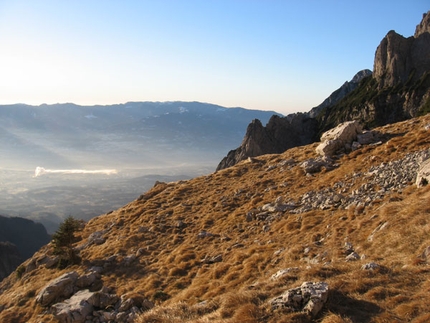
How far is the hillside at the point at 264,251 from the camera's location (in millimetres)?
12180

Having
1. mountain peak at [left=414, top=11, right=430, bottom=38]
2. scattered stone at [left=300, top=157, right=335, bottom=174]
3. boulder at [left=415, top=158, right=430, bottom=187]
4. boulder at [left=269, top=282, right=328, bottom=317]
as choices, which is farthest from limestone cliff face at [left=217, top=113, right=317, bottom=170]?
boulder at [left=269, top=282, right=328, bottom=317]

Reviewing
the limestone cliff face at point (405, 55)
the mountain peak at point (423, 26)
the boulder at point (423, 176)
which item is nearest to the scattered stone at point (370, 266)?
the boulder at point (423, 176)

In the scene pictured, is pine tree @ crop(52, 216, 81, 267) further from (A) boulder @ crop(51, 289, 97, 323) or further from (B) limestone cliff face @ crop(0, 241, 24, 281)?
(B) limestone cliff face @ crop(0, 241, 24, 281)

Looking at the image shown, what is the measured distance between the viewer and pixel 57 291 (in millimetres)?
24906

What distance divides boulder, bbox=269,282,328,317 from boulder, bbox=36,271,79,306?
1947cm

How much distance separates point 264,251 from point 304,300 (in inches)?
431

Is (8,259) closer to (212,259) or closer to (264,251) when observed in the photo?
(212,259)

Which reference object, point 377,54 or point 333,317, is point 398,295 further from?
point 377,54

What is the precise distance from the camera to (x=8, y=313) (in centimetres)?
2583

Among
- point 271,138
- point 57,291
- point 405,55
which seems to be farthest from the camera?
point 405,55

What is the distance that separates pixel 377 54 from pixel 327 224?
159797 millimetres

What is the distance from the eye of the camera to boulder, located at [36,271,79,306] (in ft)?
80.6

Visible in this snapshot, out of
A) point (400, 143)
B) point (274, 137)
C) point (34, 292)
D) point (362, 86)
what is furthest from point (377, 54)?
point (34, 292)

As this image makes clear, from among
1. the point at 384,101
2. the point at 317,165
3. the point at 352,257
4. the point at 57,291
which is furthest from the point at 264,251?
the point at 384,101
